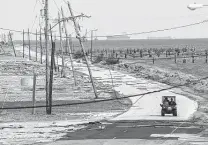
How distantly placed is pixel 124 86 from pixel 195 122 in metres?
29.6

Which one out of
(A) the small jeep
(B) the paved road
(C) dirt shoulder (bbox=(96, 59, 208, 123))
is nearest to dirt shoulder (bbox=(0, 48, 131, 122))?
(A) the small jeep

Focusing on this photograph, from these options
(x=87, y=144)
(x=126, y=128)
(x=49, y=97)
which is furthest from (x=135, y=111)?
(x=87, y=144)

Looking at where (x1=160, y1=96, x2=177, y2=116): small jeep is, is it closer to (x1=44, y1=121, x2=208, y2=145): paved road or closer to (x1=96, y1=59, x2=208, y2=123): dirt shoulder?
(x1=96, y1=59, x2=208, y2=123): dirt shoulder

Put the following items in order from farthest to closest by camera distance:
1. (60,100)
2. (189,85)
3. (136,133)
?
(189,85) < (60,100) < (136,133)

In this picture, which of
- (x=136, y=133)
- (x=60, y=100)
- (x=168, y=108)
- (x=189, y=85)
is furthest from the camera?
(x=189, y=85)

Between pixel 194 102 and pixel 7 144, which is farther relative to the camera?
pixel 194 102

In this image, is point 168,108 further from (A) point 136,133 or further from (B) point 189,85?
(B) point 189,85

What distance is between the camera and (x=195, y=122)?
2991 cm

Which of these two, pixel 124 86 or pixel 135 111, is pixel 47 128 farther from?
pixel 124 86

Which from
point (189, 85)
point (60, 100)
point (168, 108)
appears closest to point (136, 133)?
point (168, 108)

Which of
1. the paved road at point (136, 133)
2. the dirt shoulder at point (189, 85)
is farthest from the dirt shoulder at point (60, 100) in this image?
the dirt shoulder at point (189, 85)

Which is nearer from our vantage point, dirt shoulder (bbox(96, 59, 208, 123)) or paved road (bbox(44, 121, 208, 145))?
paved road (bbox(44, 121, 208, 145))

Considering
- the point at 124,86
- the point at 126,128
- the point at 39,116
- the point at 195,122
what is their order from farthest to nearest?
the point at 124,86 < the point at 39,116 < the point at 195,122 < the point at 126,128

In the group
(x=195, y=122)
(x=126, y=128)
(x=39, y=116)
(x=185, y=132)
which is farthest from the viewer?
(x=39, y=116)
